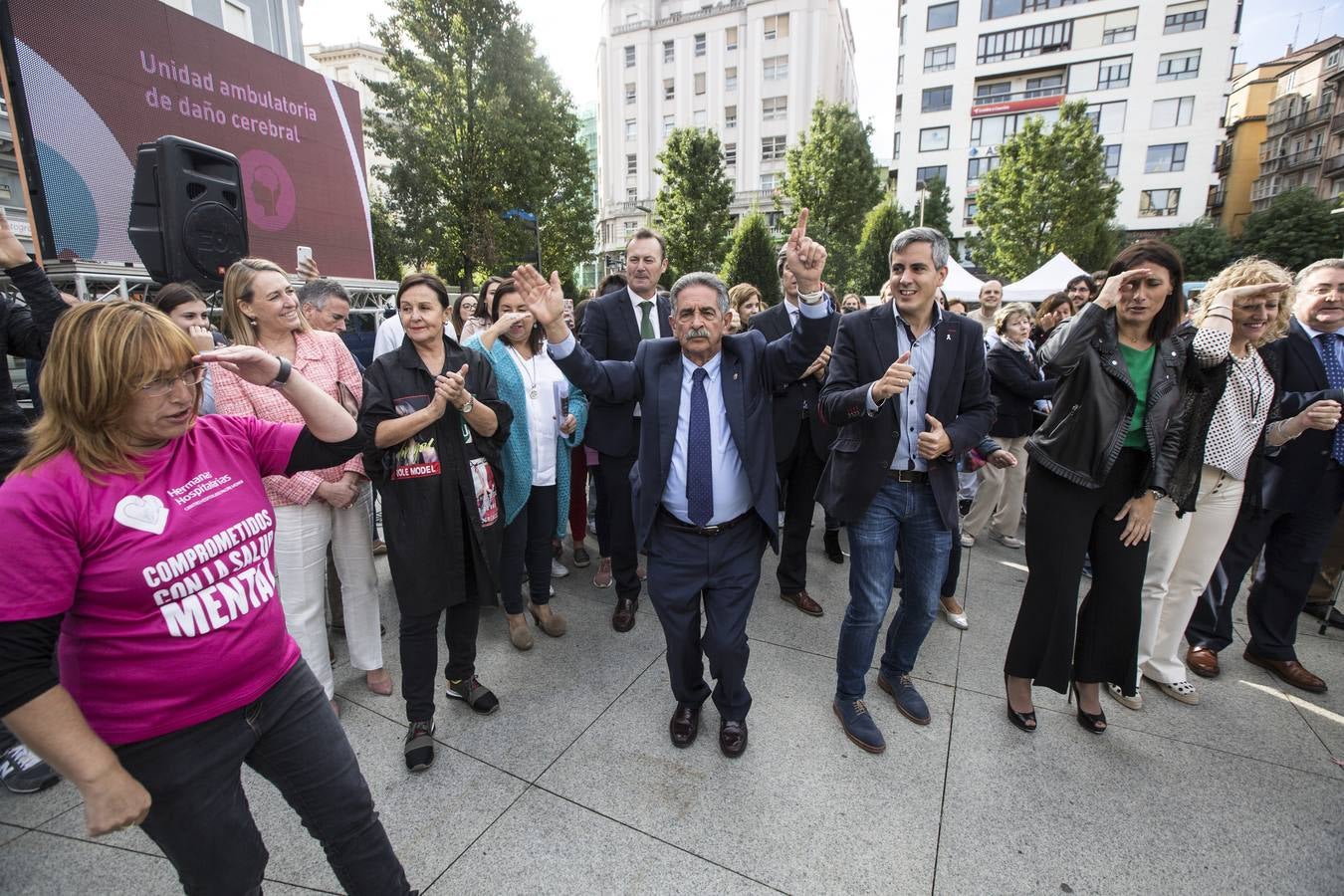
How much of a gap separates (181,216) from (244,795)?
286 cm

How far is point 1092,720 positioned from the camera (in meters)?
2.92

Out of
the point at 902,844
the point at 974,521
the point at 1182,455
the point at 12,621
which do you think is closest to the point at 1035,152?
the point at 974,521

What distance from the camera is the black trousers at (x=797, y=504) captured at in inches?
165

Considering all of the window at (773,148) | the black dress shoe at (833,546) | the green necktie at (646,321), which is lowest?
the black dress shoe at (833,546)

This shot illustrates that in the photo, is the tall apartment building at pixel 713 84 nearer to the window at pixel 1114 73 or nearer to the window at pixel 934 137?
the window at pixel 934 137

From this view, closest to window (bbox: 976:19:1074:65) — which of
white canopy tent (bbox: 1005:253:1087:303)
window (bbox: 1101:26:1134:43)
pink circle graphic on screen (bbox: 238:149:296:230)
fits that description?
window (bbox: 1101:26:1134:43)

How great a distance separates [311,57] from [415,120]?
54.3 metres

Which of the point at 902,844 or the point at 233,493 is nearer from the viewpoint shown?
the point at 233,493

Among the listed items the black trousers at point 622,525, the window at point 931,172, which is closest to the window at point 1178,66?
the window at point 931,172

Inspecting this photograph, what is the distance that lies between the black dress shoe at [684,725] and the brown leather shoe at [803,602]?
1.46 m

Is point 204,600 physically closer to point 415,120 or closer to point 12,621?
point 12,621

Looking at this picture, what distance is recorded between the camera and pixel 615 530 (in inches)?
157

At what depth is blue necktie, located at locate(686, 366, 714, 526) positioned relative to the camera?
263 cm

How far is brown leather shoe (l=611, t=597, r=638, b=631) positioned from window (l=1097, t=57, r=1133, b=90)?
47349 mm
